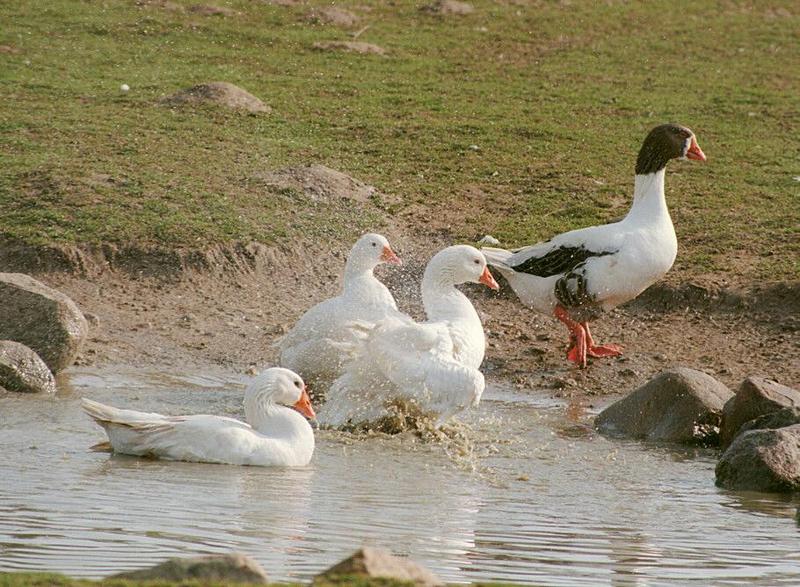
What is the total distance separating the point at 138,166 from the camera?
1495 cm

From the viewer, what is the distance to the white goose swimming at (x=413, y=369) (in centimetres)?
970

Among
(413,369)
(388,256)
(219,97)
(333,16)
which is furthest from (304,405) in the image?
(333,16)

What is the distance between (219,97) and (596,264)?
6.76 meters

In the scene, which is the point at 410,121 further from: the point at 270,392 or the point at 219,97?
the point at 270,392

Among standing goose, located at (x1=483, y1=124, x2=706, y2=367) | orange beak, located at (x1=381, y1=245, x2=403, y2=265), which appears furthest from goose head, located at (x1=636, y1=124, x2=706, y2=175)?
orange beak, located at (x1=381, y1=245, x2=403, y2=265)

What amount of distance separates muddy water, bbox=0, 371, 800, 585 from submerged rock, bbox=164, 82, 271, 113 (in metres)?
7.36

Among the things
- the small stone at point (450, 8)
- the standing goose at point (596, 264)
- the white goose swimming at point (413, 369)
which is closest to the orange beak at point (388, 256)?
the white goose swimming at point (413, 369)

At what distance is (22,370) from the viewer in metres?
10.5

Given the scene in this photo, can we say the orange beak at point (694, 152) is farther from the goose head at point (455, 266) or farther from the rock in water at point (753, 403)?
the rock in water at point (753, 403)

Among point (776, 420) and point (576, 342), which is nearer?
point (776, 420)

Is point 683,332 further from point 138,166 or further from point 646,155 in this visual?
point 138,166

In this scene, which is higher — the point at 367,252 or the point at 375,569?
the point at 367,252

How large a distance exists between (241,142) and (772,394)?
774cm

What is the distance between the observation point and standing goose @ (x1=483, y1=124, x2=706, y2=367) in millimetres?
12031
